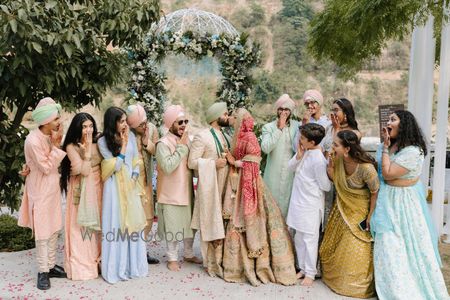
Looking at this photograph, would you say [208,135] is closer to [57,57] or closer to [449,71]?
[57,57]

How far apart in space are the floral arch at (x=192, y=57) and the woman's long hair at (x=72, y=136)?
3325 mm

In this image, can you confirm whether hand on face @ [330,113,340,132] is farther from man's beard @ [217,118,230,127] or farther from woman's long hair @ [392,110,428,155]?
man's beard @ [217,118,230,127]

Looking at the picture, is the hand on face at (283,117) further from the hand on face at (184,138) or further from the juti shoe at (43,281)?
the juti shoe at (43,281)

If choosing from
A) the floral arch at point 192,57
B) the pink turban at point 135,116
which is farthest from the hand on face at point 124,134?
the floral arch at point 192,57

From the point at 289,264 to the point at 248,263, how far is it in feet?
1.30

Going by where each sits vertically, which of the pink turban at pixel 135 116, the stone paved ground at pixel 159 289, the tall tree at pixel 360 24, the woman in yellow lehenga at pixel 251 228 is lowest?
the stone paved ground at pixel 159 289

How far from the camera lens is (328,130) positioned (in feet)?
16.1

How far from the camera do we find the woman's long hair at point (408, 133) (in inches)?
165

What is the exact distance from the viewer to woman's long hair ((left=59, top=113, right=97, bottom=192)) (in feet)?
14.7

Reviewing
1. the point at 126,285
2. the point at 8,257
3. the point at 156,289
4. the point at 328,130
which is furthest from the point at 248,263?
the point at 8,257

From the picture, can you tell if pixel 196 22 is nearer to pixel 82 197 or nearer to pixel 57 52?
pixel 57 52

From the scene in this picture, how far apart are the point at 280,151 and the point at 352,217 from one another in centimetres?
103

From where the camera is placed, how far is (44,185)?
14.5ft

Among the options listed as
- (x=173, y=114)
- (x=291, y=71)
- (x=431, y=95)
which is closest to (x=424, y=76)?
(x=431, y=95)
